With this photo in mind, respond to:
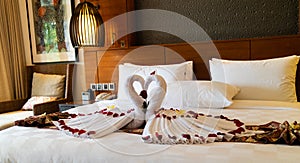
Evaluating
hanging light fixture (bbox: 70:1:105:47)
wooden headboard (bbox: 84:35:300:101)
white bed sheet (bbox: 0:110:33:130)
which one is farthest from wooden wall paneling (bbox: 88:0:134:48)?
white bed sheet (bbox: 0:110:33:130)

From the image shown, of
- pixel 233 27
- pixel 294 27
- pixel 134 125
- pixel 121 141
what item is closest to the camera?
pixel 121 141

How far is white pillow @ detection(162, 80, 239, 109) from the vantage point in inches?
81.9

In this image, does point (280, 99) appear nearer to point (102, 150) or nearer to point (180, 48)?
point (180, 48)

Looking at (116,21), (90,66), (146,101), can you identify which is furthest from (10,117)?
(146,101)

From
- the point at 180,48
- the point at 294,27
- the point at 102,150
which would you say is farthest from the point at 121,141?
the point at 294,27

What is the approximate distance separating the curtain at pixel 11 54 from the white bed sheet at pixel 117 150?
2335 millimetres

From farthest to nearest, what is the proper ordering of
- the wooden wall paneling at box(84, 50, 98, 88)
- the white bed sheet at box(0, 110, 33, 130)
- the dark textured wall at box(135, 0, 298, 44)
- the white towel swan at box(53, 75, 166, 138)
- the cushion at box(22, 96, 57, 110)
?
1. the cushion at box(22, 96, 57, 110)
2. the wooden wall paneling at box(84, 50, 98, 88)
3. the white bed sheet at box(0, 110, 33, 130)
4. the dark textured wall at box(135, 0, 298, 44)
5. the white towel swan at box(53, 75, 166, 138)

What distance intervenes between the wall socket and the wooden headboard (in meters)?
0.05

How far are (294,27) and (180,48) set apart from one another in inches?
45.1

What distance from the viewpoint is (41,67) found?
12.3 feet

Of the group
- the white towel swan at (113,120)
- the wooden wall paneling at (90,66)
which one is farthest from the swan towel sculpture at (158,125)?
the wooden wall paneling at (90,66)

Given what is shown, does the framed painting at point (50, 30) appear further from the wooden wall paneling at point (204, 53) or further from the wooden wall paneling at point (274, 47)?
the wooden wall paneling at point (274, 47)

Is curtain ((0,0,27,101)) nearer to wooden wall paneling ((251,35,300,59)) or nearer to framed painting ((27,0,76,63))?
framed painting ((27,0,76,63))

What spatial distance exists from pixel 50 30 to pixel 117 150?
118 inches
